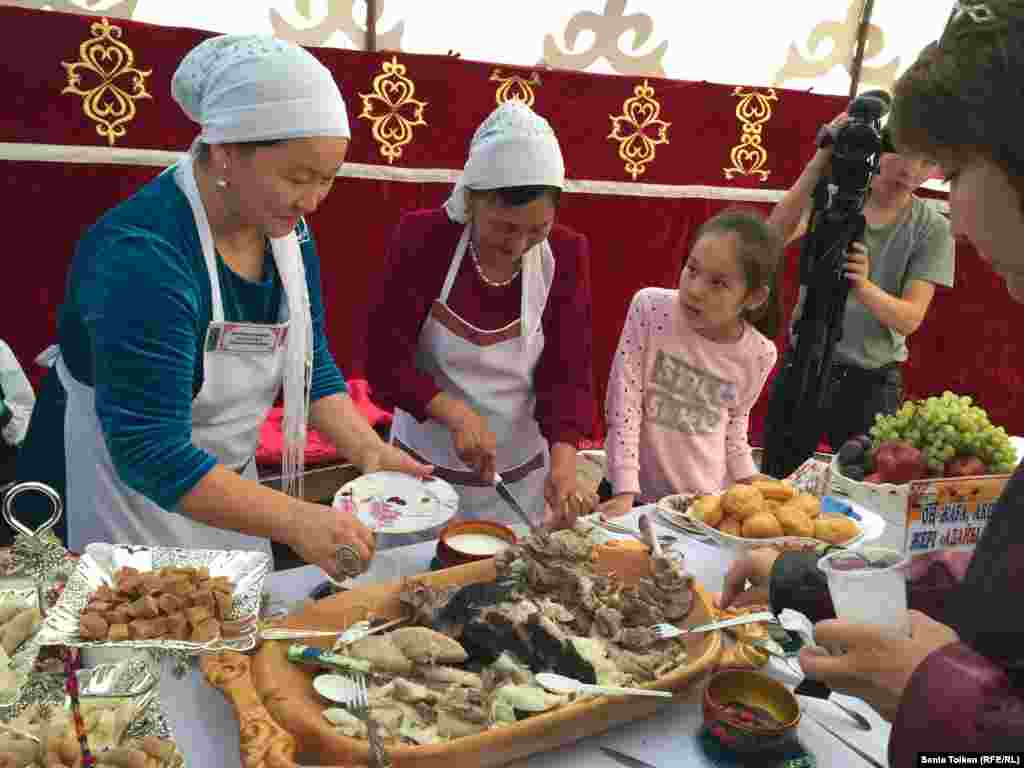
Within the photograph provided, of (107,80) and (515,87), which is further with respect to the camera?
(515,87)

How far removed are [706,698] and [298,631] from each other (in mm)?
642

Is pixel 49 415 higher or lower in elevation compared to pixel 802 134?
lower

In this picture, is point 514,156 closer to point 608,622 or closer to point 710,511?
point 710,511

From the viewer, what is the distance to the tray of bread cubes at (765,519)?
1.77m

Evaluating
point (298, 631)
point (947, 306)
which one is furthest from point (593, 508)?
point (947, 306)

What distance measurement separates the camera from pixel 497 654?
1.34m

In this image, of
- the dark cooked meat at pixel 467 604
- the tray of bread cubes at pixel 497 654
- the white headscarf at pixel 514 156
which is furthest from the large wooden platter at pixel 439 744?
the white headscarf at pixel 514 156

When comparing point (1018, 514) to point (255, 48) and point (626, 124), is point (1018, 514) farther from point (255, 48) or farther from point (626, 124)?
point (626, 124)

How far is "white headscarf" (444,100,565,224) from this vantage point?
2074 millimetres

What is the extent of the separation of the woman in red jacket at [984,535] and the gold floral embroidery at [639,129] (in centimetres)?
319

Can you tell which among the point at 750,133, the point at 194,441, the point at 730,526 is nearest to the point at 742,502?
the point at 730,526

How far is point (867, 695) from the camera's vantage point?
3.52ft

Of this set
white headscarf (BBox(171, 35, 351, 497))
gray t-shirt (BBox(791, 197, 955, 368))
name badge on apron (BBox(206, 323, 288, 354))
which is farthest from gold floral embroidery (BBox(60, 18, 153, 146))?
gray t-shirt (BBox(791, 197, 955, 368))

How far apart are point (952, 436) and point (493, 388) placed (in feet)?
3.88
